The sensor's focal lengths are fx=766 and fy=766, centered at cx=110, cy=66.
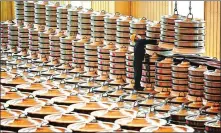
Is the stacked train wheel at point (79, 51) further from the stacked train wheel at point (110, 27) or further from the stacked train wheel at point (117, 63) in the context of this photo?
the stacked train wheel at point (117, 63)

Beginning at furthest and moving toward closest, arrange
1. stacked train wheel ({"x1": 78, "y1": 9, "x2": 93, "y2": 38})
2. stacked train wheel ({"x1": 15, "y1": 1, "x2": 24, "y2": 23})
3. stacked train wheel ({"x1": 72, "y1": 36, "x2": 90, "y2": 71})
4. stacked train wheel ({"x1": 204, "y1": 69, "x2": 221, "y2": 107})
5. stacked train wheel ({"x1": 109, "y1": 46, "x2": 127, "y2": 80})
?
stacked train wheel ({"x1": 15, "y1": 1, "x2": 24, "y2": 23}) < stacked train wheel ({"x1": 78, "y1": 9, "x2": 93, "y2": 38}) < stacked train wheel ({"x1": 72, "y1": 36, "x2": 90, "y2": 71}) < stacked train wheel ({"x1": 109, "y1": 46, "x2": 127, "y2": 80}) < stacked train wheel ({"x1": 204, "y1": 69, "x2": 221, "y2": 107})

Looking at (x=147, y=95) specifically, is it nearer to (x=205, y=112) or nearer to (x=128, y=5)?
(x=205, y=112)

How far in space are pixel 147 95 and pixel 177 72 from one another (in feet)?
2.26

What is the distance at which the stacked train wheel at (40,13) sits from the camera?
57.8 feet

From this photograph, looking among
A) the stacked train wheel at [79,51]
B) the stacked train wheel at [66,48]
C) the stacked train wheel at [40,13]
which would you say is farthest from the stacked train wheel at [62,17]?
the stacked train wheel at [79,51]

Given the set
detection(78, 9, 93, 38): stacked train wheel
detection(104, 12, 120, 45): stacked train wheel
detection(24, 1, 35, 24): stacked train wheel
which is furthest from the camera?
detection(24, 1, 35, 24): stacked train wheel

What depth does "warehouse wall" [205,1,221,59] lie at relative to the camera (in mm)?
17870

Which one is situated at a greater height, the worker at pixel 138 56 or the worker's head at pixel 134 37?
the worker's head at pixel 134 37

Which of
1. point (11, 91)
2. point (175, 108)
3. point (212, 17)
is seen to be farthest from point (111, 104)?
point (212, 17)

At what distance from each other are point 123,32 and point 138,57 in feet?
3.25

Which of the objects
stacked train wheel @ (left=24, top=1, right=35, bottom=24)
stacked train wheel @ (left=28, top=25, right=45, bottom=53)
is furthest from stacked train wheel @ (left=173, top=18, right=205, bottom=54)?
stacked train wheel @ (left=24, top=1, right=35, bottom=24)

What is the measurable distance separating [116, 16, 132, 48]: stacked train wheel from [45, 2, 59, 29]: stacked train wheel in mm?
3007

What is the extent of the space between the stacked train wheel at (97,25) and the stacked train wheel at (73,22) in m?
0.89

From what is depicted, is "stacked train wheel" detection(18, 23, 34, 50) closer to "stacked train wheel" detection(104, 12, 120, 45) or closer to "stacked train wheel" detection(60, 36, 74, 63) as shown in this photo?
"stacked train wheel" detection(60, 36, 74, 63)
